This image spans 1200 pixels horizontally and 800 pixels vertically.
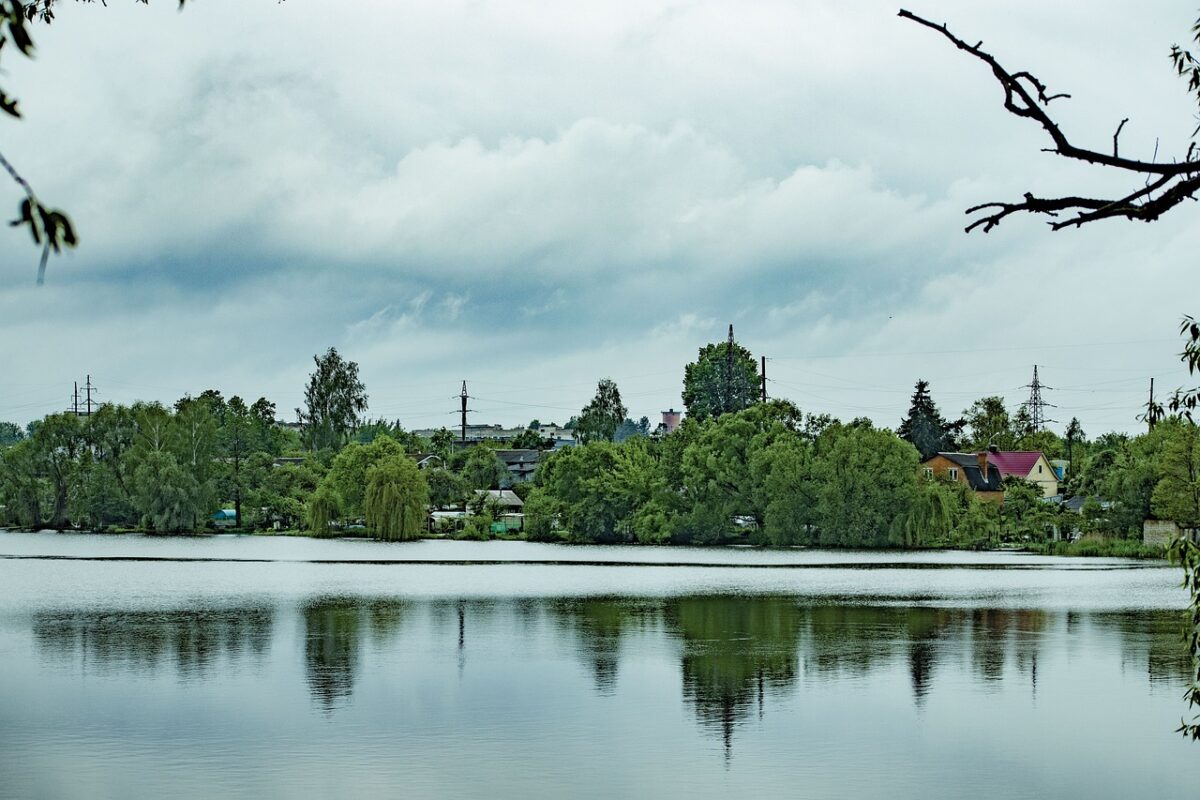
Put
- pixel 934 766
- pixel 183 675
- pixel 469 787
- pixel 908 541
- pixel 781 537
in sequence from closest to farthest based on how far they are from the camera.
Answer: pixel 469 787, pixel 934 766, pixel 183 675, pixel 908 541, pixel 781 537

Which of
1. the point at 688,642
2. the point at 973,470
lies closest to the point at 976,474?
the point at 973,470

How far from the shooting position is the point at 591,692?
2555cm

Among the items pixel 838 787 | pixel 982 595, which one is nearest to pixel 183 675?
pixel 838 787

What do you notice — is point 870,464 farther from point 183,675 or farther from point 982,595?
point 183,675

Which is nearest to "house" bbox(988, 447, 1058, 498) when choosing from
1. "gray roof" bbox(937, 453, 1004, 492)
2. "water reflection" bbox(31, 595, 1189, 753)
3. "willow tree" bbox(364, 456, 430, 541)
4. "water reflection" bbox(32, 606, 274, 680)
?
"gray roof" bbox(937, 453, 1004, 492)

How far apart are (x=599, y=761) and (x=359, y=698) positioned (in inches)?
250

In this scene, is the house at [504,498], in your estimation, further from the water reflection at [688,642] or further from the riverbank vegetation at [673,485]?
the water reflection at [688,642]

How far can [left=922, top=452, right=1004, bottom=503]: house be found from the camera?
104938 mm

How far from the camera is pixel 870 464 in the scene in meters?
87.1

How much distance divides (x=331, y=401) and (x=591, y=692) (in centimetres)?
11853

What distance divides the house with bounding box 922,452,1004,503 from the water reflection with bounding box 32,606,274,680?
2826 inches

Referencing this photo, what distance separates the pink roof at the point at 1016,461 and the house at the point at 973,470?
6.11 metres

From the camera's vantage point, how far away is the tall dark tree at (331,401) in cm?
14125

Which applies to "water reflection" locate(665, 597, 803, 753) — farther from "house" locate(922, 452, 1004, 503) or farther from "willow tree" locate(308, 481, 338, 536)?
"willow tree" locate(308, 481, 338, 536)
